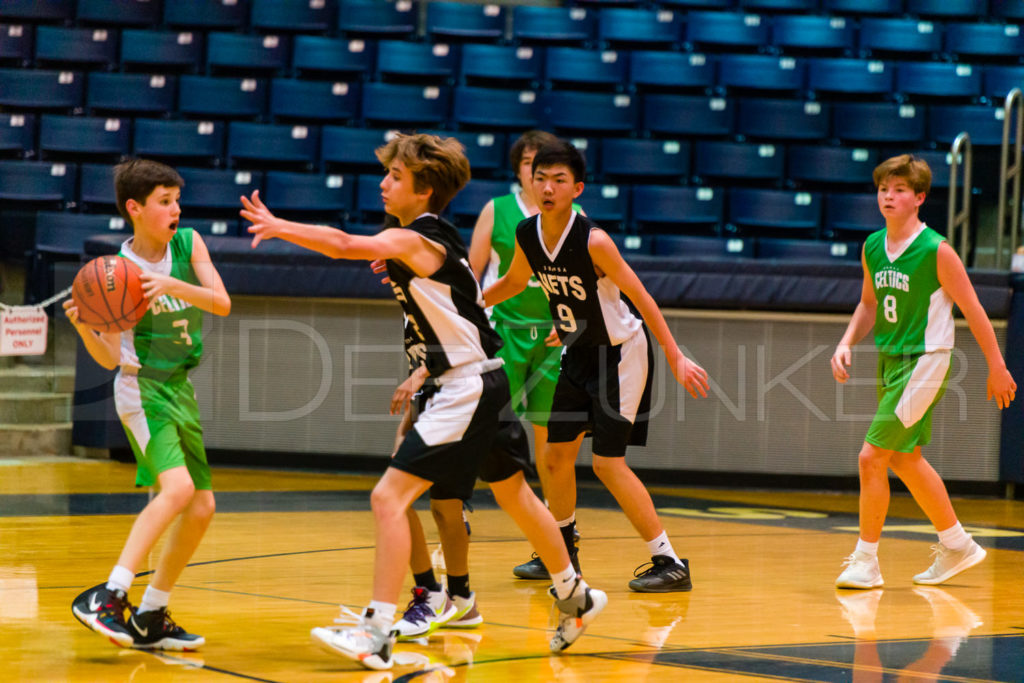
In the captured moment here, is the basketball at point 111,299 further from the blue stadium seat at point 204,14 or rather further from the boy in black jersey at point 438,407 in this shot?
the blue stadium seat at point 204,14

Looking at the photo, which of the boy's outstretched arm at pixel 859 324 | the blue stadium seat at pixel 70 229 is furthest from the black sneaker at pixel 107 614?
the blue stadium seat at pixel 70 229

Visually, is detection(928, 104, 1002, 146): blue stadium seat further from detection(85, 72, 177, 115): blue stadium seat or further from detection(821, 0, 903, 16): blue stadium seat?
detection(85, 72, 177, 115): blue stadium seat

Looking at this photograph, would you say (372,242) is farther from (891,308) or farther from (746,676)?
(891,308)

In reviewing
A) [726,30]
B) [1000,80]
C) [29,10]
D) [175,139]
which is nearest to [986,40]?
[1000,80]

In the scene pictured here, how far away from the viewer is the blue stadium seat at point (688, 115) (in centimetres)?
1059

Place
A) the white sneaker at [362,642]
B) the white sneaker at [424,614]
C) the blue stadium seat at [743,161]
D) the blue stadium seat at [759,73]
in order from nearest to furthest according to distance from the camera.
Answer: the white sneaker at [362,642] < the white sneaker at [424,614] < the blue stadium seat at [743,161] < the blue stadium seat at [759,73]

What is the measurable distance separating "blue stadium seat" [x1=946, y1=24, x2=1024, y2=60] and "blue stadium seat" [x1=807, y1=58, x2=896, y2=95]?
2.56 feet

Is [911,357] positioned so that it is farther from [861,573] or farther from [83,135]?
[83,135]

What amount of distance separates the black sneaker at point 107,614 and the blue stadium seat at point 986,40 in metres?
9.87

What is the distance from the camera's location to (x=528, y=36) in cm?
1109

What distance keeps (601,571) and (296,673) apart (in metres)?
2.09

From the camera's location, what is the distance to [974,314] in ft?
16.0

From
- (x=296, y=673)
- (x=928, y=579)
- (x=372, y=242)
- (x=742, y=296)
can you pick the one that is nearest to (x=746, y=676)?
(x=296, y=673)

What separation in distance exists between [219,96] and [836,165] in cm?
539
